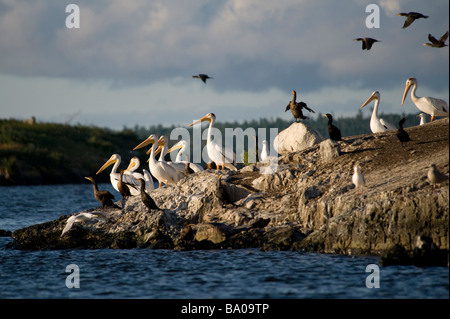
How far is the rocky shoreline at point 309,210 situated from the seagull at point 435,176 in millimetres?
127

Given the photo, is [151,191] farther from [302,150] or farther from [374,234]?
[374,234]

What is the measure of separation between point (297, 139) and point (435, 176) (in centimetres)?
729

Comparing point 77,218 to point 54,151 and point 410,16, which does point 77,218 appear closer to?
point 410,16

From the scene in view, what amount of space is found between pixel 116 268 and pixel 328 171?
580cm

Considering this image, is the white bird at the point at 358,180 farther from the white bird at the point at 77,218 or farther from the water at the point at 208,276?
the white bird at the point at 77,218

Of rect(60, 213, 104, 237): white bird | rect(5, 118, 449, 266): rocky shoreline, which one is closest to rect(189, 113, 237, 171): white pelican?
rect(5, 118, 449, 266): rocky shoreline

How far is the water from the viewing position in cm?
1158

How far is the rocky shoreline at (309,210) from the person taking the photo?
13.1 m

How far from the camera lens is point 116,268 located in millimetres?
13938

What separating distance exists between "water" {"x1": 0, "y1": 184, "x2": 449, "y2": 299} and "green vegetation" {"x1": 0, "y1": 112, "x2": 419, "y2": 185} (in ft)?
124

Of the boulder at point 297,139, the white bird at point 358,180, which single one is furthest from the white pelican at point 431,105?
the white bird at point 358,180

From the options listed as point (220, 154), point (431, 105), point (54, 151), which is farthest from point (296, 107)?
point (54, 151)

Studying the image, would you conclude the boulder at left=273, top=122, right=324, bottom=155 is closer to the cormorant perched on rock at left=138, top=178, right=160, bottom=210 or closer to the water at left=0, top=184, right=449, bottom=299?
the cormorant perched on rock at left=138, top=178, right=160, bottom=210

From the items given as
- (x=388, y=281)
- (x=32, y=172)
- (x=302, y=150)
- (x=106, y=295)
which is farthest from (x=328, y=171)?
(x=32, y=172)
